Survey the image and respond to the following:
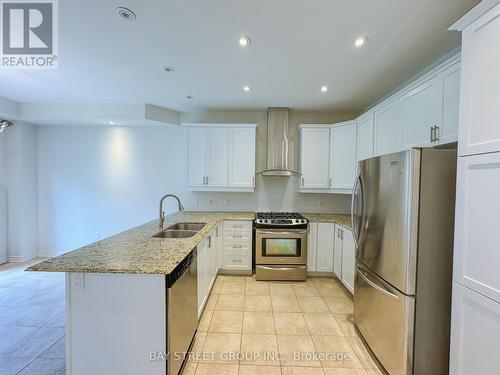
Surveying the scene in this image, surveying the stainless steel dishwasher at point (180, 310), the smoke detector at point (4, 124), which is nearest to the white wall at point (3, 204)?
the smoke detector at point (4, 124)

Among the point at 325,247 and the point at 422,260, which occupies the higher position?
the point at 422,260

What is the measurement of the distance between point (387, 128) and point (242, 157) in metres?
2.11

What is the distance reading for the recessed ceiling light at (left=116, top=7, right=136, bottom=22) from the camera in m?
1.60

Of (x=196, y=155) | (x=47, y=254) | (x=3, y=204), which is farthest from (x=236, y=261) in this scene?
(x=3, y=204)

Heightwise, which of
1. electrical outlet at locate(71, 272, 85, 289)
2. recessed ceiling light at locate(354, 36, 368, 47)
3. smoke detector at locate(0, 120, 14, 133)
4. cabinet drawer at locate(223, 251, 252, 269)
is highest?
recessed ceiling light at locate(354, 36, 368, 47)

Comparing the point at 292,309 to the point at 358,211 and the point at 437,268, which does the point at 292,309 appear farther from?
the point at 437,268

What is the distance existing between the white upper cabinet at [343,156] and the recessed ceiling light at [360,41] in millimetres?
1496

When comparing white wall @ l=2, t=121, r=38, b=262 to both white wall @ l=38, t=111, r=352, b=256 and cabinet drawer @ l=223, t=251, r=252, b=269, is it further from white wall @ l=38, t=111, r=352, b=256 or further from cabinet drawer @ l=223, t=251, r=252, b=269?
cabinet drawer @ l=223, t=251, r=252, b=269

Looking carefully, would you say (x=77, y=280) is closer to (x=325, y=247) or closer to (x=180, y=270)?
(x=180, y=270)

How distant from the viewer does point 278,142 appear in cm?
384

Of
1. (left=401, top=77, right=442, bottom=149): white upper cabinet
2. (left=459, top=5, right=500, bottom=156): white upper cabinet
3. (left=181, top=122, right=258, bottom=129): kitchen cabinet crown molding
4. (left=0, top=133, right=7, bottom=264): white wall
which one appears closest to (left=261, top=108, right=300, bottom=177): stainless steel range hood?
(left=181, top=122, right=258, bottom=129): kitchen cabinet crown molding

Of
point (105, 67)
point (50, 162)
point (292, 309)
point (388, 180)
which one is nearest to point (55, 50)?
point (105, 67)

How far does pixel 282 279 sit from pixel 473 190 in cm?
265

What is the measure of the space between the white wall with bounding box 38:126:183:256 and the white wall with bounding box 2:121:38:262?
0.16 m
